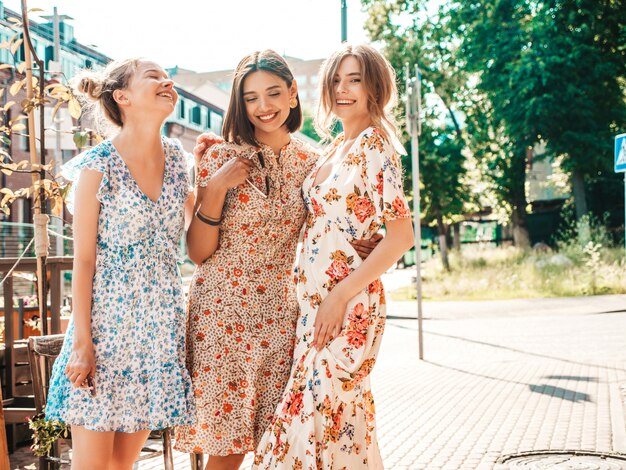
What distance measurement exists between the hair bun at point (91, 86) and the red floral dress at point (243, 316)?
51 centimetres

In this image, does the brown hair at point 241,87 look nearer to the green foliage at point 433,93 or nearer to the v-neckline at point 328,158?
the v-neckline at point 328,158

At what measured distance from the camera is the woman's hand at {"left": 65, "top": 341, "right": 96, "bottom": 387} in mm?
2729

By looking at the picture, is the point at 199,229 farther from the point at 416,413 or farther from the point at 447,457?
the point at 416,413

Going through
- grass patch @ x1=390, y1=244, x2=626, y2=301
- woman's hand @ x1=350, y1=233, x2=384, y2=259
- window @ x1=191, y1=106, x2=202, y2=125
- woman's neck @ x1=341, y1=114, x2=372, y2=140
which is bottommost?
grass patch @ x1=390, y1=244, x2=626, y2=301

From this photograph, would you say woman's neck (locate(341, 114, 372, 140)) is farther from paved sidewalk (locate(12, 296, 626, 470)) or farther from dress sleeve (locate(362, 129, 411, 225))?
paved sidewalk (locate(12, 296, 626, 470))

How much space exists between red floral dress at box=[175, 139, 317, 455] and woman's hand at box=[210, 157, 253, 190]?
97mm

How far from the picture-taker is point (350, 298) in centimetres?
294

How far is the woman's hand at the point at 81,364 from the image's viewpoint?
2.73m

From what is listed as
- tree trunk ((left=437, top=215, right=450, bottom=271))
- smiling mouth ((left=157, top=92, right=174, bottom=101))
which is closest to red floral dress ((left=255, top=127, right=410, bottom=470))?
smiling mouth ((left=157, top=92, right=174, bottom=101))

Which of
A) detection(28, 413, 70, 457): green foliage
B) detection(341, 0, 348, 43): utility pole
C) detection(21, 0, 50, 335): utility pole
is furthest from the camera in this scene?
detection(341, 0, 348, 43): utility pole

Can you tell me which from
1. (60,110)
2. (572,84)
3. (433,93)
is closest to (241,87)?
(60,110)

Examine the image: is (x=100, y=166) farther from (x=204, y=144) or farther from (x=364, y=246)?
(x=364, y=246)

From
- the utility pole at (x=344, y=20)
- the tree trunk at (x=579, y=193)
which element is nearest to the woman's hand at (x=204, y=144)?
the utility pole at (x=344, y=20)

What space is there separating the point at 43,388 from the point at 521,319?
1415 centimetres
